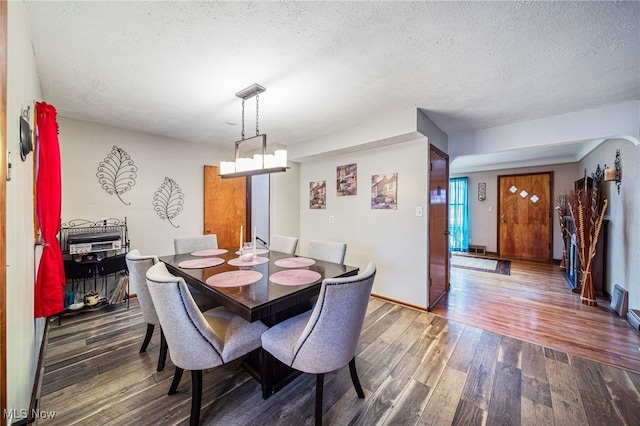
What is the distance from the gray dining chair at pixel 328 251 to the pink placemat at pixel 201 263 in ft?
3.14

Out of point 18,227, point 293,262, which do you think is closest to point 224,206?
point 293,262

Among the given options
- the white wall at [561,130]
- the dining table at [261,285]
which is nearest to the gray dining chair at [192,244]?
the dining table at [261,285]

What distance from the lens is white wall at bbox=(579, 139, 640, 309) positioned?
2680 mm

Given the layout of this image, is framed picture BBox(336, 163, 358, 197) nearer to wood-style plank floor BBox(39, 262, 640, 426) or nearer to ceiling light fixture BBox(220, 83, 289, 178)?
ceiling light fixture BBox(220, 83, 289, 178)

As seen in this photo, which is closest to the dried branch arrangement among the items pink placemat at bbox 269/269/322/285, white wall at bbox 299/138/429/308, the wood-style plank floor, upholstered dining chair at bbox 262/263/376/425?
the wood-style plank floor

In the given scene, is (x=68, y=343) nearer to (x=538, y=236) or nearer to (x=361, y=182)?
(x=361, y=182)

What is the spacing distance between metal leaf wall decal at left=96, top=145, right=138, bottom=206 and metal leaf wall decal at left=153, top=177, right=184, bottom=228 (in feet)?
1.12

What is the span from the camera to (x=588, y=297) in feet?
10.6

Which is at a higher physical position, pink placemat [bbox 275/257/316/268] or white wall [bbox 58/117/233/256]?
white wall [bbox 58/117/233/256]

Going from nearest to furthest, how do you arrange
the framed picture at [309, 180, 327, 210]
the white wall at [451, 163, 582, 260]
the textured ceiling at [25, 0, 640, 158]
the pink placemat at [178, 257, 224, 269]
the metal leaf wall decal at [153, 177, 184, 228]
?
the textured ceiling at [25, 0, 640, 158]
the pink placemat at [178, 257, 224, 269]
the metal leaf wall decal at [153, 177, 184, 228]
the framed picture at [309, 180, 327, 210]
the white wall at [451, 163, 582, 260]

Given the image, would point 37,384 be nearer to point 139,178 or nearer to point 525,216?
point 139,178

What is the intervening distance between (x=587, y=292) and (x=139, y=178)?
622 cm

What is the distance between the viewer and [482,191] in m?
6.45

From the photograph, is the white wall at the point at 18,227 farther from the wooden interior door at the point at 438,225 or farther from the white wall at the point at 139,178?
the wooden interior door at the point at 438,225
